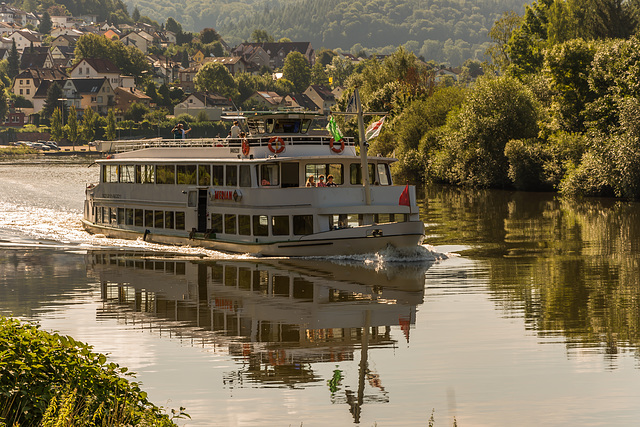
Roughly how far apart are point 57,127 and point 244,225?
162157 mm

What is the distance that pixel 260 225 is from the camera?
124 feet

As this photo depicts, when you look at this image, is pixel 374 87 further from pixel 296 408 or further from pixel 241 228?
pixel 296 408

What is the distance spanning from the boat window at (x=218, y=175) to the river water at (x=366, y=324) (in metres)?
3.06

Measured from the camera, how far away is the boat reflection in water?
795 inches

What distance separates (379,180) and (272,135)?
17.1 ft

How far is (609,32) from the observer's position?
97.9 metres

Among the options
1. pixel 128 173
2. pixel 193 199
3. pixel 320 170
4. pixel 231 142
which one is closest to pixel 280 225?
pixel 320 170

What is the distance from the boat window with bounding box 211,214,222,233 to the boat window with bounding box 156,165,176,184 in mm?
3267

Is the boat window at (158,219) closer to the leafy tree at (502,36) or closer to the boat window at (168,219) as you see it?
the boat window at (168,219)

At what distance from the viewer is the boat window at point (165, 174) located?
42.4 metres

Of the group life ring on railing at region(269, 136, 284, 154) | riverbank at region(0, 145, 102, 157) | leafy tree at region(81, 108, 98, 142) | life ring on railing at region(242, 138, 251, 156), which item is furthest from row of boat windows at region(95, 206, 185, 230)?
leafy tree at region(81, 108, 98, 142)

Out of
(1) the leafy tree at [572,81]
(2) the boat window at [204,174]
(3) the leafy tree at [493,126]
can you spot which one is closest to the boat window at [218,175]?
(2) the boat window at [204,174]

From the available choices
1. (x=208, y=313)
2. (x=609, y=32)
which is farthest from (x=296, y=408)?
(x=609, y=32)

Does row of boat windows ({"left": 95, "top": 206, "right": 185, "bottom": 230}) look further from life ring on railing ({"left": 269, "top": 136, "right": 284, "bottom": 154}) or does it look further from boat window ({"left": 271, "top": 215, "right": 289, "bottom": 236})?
life ring on railing ({"left": 269, "top": 136, "right": 284, "bottom": 154})
